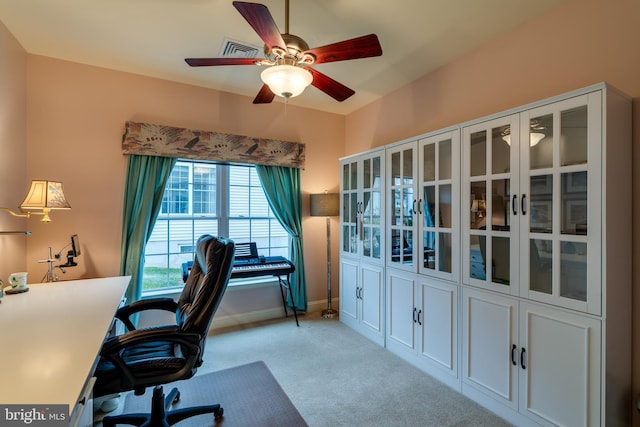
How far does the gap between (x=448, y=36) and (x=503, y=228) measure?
5.18ft

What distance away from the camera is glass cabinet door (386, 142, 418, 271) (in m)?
2.78

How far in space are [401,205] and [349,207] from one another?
2.84ft

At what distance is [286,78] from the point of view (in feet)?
5.59

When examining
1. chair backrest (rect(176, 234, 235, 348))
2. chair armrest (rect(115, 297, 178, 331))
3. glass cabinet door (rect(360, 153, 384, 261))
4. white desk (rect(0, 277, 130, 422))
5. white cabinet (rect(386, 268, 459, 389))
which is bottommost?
white cabinet (rect(386, 268, 459, 389))

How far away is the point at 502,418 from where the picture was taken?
2043mm

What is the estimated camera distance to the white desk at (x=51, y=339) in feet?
3.26

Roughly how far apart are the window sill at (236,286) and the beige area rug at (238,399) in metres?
1.13

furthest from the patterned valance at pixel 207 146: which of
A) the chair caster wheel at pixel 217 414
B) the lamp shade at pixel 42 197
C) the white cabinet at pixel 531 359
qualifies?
the white cabinet at pixel 531 359

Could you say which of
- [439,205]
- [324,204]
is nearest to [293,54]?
[439,205]

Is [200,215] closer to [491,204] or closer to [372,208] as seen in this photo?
[372,208]

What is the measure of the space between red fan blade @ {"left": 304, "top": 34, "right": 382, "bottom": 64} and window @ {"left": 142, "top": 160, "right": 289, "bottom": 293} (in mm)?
2275

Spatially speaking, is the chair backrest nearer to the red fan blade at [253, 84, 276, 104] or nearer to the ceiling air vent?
the red fan blade at [253, 84, 276, 104]

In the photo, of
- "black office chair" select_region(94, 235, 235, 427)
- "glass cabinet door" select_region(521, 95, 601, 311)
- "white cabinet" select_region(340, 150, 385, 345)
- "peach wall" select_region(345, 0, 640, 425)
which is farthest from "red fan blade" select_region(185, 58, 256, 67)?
"peach wall" select_region(345, 0, 640, 425)

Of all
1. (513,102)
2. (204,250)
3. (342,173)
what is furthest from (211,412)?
(513,102)
